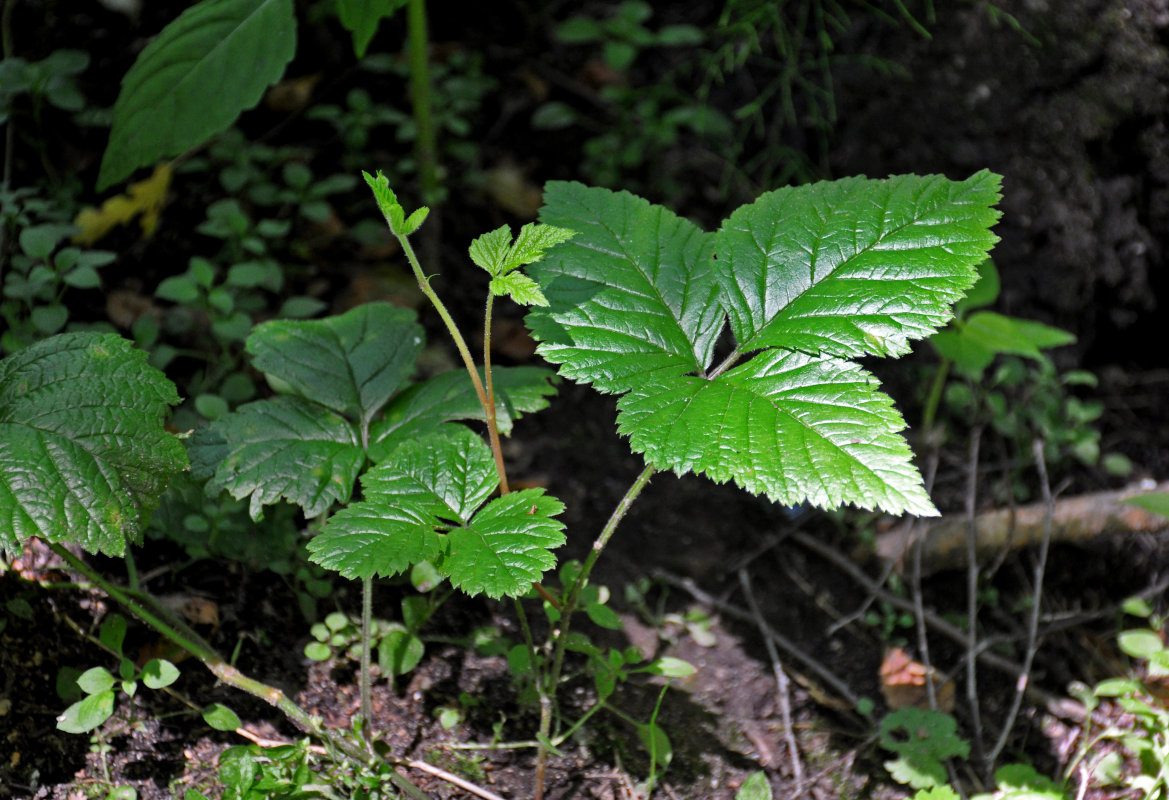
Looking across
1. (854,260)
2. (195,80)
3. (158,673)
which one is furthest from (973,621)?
(195,80)

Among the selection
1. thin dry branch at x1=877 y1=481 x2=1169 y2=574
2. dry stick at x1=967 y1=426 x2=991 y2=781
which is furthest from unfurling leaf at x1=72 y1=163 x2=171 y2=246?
dry stick at x1=967 y1=426 x2=991 y2=781

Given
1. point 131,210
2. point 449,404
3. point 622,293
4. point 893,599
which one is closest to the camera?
point 622,293

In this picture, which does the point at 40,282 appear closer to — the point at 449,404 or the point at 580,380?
the point at 449,404

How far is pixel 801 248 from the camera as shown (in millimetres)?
1416

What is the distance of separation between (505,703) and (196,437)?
0.80 m

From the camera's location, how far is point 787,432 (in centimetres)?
121

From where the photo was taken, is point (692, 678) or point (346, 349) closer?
point (346, 349)

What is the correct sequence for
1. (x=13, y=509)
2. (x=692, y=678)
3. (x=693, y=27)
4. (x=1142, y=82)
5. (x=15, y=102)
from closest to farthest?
1. (x=13, y=509)
2. (x=692, y=678)
3. (x=15, y=102)
4. (x=1142, y=82)
5. (x=693, y=27)

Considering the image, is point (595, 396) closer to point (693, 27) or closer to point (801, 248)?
point (801, 248)

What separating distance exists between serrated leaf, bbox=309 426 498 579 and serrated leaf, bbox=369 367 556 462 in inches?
3.5

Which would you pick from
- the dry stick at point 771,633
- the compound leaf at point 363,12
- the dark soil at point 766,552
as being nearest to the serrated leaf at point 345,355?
the dark soil at point 766,552

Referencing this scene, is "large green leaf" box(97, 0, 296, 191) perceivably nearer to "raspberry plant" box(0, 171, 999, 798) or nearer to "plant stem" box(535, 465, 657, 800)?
"raspberry plant" box(0, 171, 999, 798)

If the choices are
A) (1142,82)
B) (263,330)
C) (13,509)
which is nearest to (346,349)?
(263,330)

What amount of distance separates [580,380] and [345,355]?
0.60 metres
